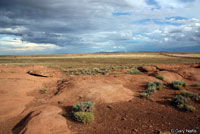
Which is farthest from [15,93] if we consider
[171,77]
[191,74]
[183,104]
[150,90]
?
[191,74]

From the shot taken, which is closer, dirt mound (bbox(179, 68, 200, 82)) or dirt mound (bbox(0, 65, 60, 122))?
dirt mound (bbox(0, 65, 60, 122))

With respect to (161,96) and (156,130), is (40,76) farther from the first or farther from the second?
(156,130)

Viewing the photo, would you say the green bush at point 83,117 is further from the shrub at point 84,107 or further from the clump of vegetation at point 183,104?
the clump of vegetation at point 183,104

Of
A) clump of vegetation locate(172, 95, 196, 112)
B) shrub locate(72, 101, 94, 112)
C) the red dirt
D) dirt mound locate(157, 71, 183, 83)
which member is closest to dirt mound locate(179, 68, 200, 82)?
dirt mound locate(157, 71, 183, 83)

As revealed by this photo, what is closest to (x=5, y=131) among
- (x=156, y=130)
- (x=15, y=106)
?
(x=15, y=106)

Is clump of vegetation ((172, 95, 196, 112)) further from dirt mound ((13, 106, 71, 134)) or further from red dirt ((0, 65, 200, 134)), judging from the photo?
dirt mound ((13, 106, 71, 134))

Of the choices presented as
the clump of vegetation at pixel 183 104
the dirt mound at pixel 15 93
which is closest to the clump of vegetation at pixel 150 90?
the clump of vegetation at pixel 183 104

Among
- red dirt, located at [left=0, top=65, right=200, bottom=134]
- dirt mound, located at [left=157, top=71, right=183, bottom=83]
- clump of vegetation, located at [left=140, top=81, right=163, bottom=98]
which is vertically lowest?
red dirt, located at [left=0, top=65, right=200, bottom=134]

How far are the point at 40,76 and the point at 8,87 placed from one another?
15.7ft

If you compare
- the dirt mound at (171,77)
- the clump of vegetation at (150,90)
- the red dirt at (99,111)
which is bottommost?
the red dirt at (99,111)

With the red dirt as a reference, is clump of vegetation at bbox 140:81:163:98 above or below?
above

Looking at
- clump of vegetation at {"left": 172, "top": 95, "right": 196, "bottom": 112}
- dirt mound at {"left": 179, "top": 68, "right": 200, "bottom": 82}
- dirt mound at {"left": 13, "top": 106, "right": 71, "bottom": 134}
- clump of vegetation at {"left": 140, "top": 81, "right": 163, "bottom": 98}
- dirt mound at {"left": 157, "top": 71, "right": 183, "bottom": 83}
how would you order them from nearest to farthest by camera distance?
dirt mound at {"left": 13, "top": 106, "right": 71, "bottom": 134} < clump of vegetation at {"left": 172, "top": 95, "right": 196, "bottom": 112} < clump of vegetation at {"left": 140, "top": 81, "right": 163, "bottom": 98} < dirt mound at {"left": 157, "top": 71, "right": 183, "bottom": 83} < dirt mound at {"left": 179, "top": 68, "right": 200, "bottom": 82}

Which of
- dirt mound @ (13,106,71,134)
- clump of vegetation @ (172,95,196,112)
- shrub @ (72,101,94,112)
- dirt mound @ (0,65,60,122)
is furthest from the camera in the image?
dirt mound @ (0,65,60,122)

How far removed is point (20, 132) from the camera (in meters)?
5.10
